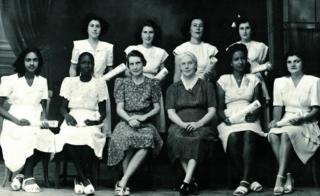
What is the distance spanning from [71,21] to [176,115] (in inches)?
99.2

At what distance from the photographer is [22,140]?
244 inches

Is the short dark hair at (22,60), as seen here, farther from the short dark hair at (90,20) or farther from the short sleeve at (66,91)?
the short dark hair at (90,20)

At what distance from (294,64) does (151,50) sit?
156 centimetres

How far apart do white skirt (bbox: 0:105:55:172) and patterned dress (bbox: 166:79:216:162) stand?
119 centimetres

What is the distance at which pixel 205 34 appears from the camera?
23.6 feet

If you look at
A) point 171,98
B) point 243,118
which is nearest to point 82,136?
point 171,98

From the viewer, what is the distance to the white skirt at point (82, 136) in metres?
6.20

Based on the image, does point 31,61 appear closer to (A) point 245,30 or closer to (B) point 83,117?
(B) point 83,117

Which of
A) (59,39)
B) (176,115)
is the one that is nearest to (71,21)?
(59,39)

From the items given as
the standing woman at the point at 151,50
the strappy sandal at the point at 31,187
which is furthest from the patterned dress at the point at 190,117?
the strappy sandal at the point at 31,187

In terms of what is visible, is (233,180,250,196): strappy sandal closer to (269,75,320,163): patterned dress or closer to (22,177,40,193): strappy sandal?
(269,75,320,163): patterned dress

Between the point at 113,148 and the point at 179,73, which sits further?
the point at 179,73

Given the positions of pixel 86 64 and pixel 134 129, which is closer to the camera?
pixel 134 129

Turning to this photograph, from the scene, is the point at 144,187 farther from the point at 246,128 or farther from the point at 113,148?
the point at 246,128
